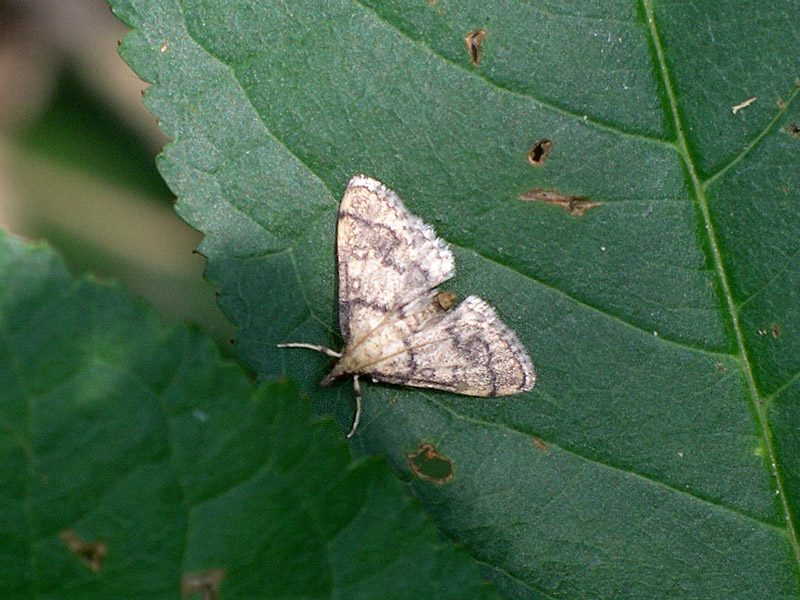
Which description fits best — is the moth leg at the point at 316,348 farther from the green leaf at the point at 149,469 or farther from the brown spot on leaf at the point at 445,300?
the green leaf at the point at 149,469

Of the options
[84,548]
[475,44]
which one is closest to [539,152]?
[475,44]

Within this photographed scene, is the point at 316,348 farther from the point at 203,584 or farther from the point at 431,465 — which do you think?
the point at 203,584

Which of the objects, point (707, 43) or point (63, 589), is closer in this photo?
point (63, 589)

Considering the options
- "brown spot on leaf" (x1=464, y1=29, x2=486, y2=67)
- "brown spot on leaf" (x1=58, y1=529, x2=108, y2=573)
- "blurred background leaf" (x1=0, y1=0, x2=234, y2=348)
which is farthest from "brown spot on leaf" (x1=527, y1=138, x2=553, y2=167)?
"blurred background leaf" (x1=0, y1=0, x2=234, y2=348)

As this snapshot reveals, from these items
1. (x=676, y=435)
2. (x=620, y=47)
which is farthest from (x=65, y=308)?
(x=676, y=435)

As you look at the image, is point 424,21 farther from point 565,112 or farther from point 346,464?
point 346,464

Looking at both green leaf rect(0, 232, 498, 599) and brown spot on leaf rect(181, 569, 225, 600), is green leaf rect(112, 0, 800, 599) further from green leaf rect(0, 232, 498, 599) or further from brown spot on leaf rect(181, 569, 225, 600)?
brown spot on leaf rect(181, 569, 225, 600)
